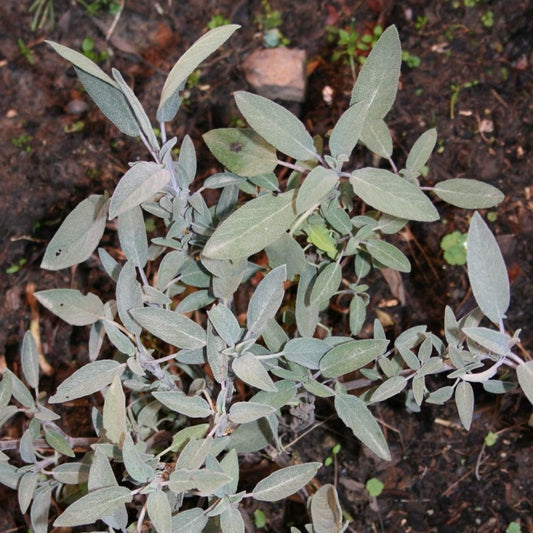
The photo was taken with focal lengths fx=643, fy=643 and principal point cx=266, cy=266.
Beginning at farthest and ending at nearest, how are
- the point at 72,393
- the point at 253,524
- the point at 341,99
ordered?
the point at 341,99 → the point at 253,524 → the point at 72,393

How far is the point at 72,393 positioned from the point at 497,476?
46.2 inches

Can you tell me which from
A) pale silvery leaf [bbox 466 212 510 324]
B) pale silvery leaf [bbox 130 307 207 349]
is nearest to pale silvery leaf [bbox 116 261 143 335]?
pale silvery leaf [bbox 130 307 207 349]

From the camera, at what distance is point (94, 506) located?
0.90 metres

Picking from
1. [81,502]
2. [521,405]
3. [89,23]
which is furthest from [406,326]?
[89,23]

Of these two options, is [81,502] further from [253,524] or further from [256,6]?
[256,6]

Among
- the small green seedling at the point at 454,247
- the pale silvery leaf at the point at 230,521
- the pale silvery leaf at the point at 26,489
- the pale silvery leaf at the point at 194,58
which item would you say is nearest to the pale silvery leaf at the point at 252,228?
the pale silvery leaf at the point at 194,58

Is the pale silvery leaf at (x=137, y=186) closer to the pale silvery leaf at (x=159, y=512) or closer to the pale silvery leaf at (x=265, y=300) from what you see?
the pale silvery leaf at (x=265, y=300)

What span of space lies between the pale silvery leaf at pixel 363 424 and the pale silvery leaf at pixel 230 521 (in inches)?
9.1

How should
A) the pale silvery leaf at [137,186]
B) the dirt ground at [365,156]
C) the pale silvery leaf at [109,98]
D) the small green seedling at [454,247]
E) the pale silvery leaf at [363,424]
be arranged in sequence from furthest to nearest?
the small green seedling at [454,247] < the dirt ground at [365,156] < the pale silvery leaf at [363,424] < the pale silvery leaf at [109,98] < the pale silvery leaf at [137,186]

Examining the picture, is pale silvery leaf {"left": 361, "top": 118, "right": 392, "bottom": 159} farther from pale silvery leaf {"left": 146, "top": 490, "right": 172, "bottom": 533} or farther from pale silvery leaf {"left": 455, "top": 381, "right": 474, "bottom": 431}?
pale silvery leaf {"left": 146, "top": 490, "right": 172, "bottom": 533}

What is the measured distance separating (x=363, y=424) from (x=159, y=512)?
353 mm

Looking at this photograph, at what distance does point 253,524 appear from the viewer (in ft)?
5.34

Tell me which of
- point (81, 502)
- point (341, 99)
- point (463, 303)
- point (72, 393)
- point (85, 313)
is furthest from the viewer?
point (341, 99)

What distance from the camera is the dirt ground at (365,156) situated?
5.53 feet
